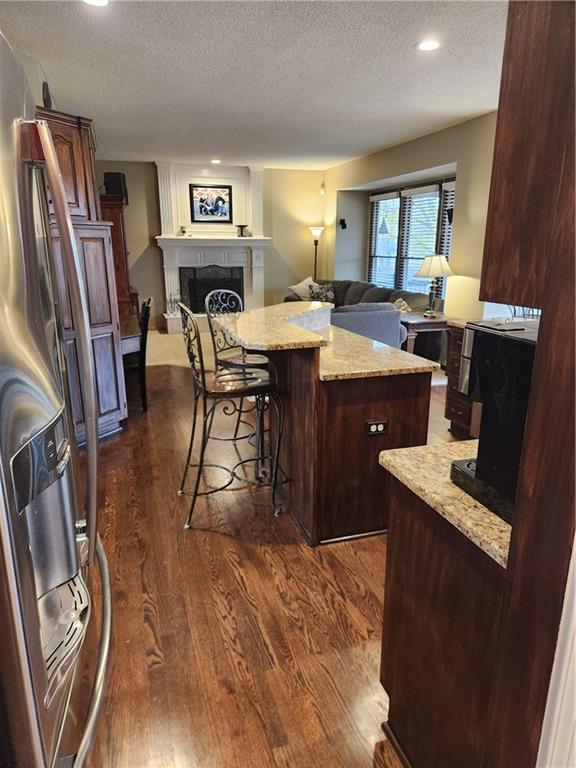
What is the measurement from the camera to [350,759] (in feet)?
4.73

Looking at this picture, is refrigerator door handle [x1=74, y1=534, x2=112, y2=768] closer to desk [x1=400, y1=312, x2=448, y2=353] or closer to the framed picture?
desk [x1=400, y1=312, x2=448, y2=353]

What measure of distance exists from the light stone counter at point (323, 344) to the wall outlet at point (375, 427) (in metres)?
0.23

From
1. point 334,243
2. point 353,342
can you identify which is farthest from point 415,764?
point 334,243

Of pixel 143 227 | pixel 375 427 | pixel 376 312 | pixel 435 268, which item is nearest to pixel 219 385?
pixel 375 427

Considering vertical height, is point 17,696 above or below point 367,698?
above

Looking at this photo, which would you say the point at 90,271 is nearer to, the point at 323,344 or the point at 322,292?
the point at 323,344

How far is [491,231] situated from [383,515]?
75.7 inches

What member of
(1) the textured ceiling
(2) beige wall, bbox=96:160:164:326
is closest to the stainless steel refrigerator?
(1) the textured ceiling

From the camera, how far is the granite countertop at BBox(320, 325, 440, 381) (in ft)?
7.37

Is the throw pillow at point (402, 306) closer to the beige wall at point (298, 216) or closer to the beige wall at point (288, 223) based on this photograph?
the beige wall at point (298, 216)

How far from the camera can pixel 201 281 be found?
28.1 ft

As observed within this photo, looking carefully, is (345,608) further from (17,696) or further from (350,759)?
(17,696)

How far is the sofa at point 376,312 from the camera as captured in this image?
4.65 m

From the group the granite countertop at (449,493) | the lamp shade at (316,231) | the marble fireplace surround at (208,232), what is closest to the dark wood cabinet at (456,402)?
the granite countertop at (449,493)
